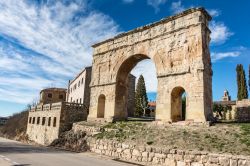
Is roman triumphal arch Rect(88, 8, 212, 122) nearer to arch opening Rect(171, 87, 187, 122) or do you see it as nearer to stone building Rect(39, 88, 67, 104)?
arch opening Rect(171, 87, 187, 122)

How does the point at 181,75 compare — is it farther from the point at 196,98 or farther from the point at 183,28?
the point at 183,28

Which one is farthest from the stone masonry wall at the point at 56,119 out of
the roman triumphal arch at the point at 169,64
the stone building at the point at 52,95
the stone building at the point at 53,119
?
the stone building at the point at 52,95

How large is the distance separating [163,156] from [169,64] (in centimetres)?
635

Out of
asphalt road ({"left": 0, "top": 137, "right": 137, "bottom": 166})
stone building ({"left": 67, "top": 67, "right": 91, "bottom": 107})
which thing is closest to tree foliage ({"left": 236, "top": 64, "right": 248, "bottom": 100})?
stone building ({"left": 67, "top": 67, "right": 91, "bottom": 107})

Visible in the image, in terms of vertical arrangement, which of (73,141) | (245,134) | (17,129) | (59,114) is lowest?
(17,129)

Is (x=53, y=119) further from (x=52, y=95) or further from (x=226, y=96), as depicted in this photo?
(x=226, y=96)

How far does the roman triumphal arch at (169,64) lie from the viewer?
13.6 meters

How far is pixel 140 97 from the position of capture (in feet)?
147

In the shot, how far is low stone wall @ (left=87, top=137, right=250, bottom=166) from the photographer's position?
28.4ft

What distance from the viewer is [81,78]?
3475 centimetres

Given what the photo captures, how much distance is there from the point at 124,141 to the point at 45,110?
15123mm

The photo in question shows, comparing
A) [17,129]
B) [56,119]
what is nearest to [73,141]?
[56,119]

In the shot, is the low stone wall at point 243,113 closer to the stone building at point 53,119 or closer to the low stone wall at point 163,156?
the low stone wall at point 163,156

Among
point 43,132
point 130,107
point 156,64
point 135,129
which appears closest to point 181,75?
point 156,64
